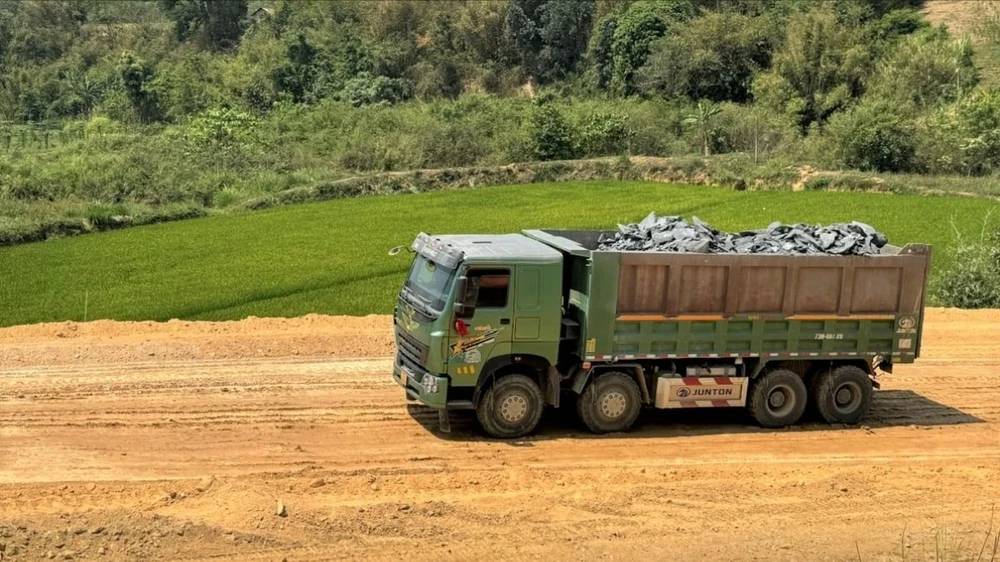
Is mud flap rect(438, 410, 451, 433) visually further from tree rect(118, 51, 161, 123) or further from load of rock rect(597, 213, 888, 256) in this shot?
tree rect(118, 51, 161, 123)

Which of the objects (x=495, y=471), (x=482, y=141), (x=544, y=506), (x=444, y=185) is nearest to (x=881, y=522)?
(x=544, y=506)

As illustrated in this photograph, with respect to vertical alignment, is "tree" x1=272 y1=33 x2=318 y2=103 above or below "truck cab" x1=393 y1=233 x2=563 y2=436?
above

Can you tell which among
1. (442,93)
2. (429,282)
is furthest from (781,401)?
(442,93)

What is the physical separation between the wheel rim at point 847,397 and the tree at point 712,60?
53.5 m

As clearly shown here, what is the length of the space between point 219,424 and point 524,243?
4.90 meters

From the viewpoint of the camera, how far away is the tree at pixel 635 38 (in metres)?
69.6

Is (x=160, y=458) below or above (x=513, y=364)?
below

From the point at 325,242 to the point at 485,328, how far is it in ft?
59.4

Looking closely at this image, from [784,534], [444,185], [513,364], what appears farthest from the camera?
[444,185]

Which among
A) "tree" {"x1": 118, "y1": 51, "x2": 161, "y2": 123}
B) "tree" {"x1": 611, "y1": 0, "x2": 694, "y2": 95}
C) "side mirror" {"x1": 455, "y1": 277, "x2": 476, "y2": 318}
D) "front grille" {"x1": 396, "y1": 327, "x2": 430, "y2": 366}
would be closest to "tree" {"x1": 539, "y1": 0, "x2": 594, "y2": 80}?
"tree" {"x1": 611, "y1": 0, "x2": 694, "y2": 95}

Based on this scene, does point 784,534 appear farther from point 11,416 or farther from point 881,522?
point 11,416

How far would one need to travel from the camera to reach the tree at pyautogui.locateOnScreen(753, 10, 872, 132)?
59.0m

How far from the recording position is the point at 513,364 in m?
12.4

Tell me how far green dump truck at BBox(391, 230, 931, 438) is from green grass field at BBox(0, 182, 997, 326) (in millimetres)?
8678
